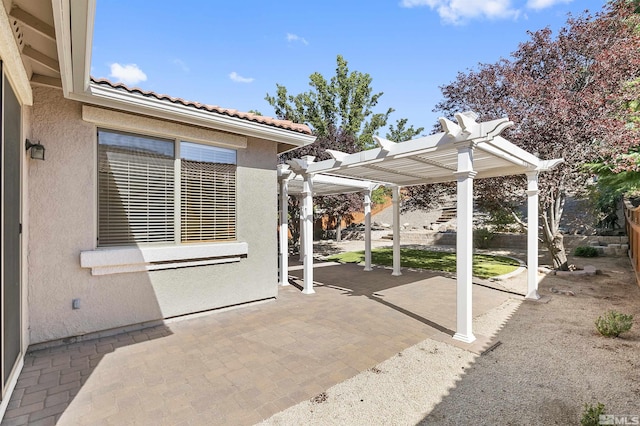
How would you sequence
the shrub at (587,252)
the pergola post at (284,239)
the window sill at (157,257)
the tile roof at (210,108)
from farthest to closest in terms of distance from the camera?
the shrub at (587,252), the pergola post at (284,239), the window sill at (157,257), the tile roof at (210,108)

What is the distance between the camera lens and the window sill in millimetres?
6152

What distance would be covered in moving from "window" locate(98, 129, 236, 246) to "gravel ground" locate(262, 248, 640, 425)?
5040mm

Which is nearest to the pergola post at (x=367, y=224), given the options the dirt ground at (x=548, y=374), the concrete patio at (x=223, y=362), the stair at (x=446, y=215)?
the concrete patio at (x=223, y=362)

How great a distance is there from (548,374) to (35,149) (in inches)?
381

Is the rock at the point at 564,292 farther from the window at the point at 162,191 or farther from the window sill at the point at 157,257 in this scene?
the window at the point at 162,191

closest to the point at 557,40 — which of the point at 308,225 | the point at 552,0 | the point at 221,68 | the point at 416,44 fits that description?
the point at 552,0

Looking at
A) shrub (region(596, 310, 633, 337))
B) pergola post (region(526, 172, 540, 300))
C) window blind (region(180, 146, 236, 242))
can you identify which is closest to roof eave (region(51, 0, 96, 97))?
window blind (region(180, 146, 236, 242))

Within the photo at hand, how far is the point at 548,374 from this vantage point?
5027 millimetres

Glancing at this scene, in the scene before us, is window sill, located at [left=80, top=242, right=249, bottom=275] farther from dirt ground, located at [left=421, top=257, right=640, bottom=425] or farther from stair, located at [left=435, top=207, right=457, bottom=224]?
stair, located at [left=435, top=207, right=457, bottom=224]

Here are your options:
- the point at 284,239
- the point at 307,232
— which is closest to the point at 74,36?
the point at 307,232

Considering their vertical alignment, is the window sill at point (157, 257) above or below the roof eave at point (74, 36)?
below

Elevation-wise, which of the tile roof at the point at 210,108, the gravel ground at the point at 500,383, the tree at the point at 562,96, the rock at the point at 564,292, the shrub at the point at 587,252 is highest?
the tree at the point at 562,96

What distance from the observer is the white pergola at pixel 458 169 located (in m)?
6.18

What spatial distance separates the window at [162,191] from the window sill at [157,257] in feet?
0.97
